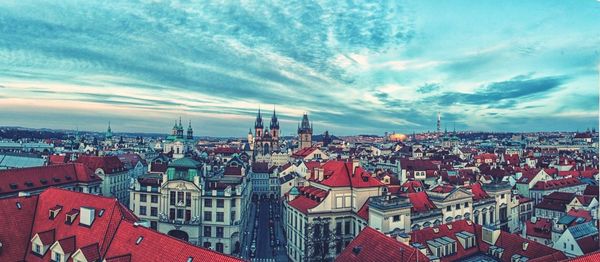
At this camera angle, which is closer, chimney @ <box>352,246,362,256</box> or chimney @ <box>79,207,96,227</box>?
chimney @ <box>79,207,96,227</box>

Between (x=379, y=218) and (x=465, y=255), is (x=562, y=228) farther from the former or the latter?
(x=379, y=218)

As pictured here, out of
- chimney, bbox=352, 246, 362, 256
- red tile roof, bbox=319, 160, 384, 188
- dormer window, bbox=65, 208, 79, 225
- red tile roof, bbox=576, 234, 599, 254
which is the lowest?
red tile roof, bbox=576, 234, 599, 254

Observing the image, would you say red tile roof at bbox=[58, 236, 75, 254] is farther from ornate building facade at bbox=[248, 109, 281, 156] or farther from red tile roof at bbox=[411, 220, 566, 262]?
ornate building facade at bbox=[248, 109, 281, 156]

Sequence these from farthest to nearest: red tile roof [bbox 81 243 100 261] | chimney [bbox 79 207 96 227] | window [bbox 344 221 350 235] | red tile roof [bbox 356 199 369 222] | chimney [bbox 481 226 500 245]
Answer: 1. window [bbox 344 221 350 235]
2. red tile roof [bbox 356 199 369 222]
3. chimney [bbox 481 226 500 245]
4. chimney [bbox 79 207 96 227]
5. red tile roof [bbox 81 243 100 261]

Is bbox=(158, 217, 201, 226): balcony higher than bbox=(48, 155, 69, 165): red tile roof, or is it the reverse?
bbox=(48, 155, 69, 165): red tile roof

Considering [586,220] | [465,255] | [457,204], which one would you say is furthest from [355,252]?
[586,220]

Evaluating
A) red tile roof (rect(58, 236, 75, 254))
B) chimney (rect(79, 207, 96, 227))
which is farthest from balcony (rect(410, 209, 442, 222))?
red tile roof (rect(58, 236, 75, 254))

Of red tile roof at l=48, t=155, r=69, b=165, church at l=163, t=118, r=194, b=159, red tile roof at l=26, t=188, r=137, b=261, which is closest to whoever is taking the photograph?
red tile roof at l=26, t=188, r=137, b=261
